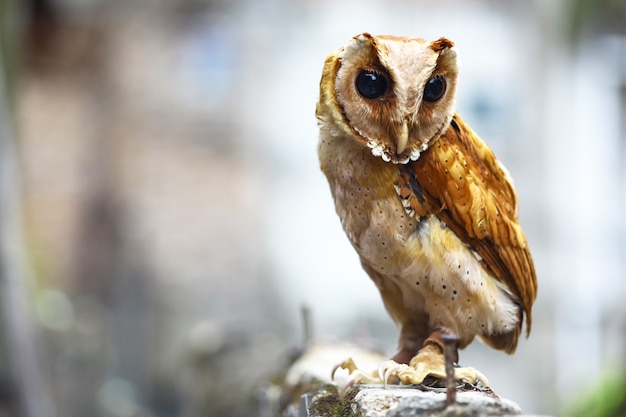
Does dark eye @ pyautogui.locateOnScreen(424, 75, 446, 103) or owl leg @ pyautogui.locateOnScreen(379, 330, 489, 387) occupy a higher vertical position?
dark eye @ pyautogui.locateOnScreen(424, 75, 446, 103)

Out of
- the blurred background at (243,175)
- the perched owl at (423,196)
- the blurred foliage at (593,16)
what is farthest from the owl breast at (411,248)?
the blurred foliage at (593,16)

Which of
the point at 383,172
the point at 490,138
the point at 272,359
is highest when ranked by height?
the point at 383,172

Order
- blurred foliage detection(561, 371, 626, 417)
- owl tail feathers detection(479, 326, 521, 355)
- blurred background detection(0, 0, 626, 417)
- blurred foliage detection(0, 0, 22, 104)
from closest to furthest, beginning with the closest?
owl tail feathers detection(479, 326, 521, 355) → blurred foliage detection(561, 371, 626, 417) → blurred foliage detection(0, 0, 22, 104) → blurred background detection(0, 0, 626, 417)

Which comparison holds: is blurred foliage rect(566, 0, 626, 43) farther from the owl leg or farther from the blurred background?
the owl leg

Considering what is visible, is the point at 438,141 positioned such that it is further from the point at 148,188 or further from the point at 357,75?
the point at 148,188

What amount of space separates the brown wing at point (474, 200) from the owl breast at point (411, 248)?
2cm

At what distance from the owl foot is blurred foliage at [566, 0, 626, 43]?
231 inches

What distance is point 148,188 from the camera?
20.8ft

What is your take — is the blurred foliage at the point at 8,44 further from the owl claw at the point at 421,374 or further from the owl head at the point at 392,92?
the owl claw at the point at 421,374

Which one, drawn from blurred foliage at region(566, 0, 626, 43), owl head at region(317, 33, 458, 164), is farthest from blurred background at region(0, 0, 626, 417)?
owl head at region(317, 33, 458, 164)

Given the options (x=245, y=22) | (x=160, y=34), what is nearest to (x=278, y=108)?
(x=245, y=22)

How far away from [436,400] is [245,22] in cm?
538

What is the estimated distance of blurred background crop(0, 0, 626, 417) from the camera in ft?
19.2

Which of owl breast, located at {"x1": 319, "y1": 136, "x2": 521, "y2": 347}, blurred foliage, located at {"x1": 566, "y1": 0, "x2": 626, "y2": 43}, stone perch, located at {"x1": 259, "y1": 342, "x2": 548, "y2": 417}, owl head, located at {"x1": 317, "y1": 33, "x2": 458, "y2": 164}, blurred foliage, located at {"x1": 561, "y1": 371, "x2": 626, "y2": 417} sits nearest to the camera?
stone perch, located at {"x1": 259, "y1": 342, "x2": 548, "y2": 417}
